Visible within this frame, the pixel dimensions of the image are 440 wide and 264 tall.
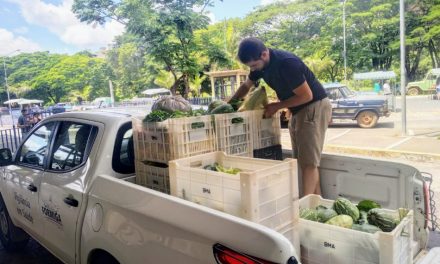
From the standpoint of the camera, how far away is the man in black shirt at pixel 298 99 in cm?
276

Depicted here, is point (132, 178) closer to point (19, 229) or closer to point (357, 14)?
point (19, 229)

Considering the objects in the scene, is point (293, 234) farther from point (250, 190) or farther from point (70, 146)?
point (70, 146)

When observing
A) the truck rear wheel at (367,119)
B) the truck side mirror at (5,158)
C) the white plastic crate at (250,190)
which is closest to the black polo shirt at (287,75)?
the white plastic crate at (250,190)

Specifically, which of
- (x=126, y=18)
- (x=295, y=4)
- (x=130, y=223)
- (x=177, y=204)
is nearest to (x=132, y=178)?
(x=130, y=223)

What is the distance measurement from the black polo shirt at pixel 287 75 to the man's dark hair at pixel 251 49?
13 centimetres

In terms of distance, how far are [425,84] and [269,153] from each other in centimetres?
2772

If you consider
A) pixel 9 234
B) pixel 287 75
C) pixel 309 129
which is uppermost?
pixel 287 75

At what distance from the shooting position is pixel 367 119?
13.4 meters

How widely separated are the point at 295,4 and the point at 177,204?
108 feet

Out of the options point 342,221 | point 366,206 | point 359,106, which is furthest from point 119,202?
point 359,106

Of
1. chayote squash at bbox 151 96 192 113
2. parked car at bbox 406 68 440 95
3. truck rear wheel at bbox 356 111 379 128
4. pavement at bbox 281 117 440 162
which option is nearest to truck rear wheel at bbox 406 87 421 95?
parked car at bbox 406 68 440 95

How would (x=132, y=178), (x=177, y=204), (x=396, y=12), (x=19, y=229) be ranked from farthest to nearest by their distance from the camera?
(x=396, y=12), (x=19, y=229), (x=132, y=178), (x=177, y=204)

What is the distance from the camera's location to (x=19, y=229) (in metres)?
3.67

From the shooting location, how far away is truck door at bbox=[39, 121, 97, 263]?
7.75 ft
